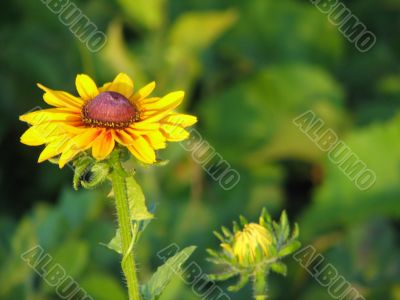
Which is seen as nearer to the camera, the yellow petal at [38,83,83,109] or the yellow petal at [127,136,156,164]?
the yellow petal at [127,136,156,164]

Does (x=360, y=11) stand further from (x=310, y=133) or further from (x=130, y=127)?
(x=130, y=127)

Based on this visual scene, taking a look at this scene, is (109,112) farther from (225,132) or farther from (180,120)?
(225,132)

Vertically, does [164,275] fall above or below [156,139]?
below

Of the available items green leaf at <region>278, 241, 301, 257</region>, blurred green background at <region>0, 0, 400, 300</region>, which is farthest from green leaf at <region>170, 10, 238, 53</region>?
green leaf at <region>278, 241, 301, 257</region>

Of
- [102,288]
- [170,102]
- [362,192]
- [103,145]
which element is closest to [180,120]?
[170,102]

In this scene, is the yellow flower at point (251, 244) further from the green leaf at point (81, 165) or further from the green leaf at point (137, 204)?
the green leaf at point (81, 165)

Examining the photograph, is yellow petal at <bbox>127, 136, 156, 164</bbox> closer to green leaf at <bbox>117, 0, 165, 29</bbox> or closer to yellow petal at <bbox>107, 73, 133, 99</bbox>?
yellow petal at <bbox>107, 73, 133, 99</bbox>

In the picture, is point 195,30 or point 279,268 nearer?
point 279,268

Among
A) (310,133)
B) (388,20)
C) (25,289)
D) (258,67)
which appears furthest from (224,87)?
(25,289)
